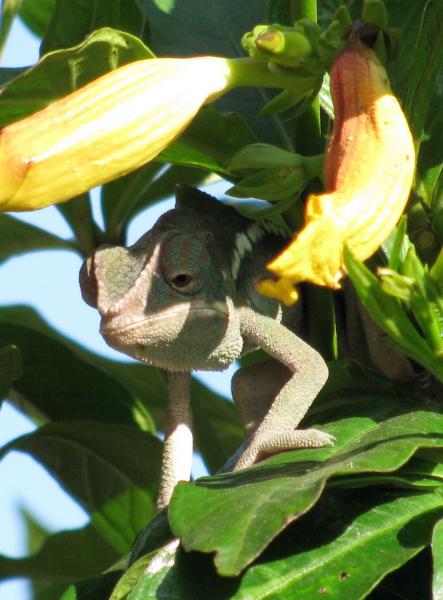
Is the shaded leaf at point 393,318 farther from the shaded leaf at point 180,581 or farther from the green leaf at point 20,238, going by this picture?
the green leaf at point 20,238

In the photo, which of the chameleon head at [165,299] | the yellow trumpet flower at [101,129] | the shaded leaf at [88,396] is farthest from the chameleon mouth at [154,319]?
the shaded leaf at [88,396]

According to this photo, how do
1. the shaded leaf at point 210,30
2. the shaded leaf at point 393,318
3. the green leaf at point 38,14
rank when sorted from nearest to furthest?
the shaded leaf at point 393,318
the shaded leaf at point 210,30
the green leaf at point 38,14

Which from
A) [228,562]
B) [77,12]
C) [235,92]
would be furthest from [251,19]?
[228,562]

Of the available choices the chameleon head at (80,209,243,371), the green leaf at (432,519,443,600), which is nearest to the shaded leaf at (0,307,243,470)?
the chameleon head at (80,209,243,371)

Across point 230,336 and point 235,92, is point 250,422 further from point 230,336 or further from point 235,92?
point 235,92

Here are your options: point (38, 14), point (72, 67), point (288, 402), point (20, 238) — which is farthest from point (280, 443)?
point (38, 14)

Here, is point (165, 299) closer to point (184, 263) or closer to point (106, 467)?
point (184, 263)

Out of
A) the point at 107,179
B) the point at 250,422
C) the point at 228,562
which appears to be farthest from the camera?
the point at 250,422
